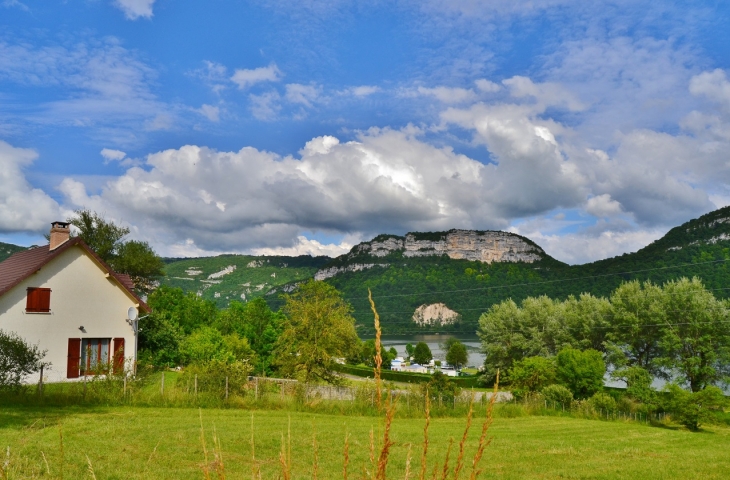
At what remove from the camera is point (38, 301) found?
25.0m

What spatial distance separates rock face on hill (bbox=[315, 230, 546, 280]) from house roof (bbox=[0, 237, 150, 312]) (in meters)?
119

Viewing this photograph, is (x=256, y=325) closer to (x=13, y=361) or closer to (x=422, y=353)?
(x=13, y=361)

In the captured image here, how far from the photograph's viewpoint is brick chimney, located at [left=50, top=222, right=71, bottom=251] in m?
26.5

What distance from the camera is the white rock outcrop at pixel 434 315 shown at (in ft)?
296

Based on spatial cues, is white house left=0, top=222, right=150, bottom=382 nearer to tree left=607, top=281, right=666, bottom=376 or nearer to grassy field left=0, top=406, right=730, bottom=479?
grassy field left=0, top=406, right=730, bottom=479

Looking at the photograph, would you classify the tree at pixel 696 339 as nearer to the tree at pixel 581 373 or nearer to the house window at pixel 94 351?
the tree at pixel 581 373

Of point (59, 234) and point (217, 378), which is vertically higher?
point (59, 234)

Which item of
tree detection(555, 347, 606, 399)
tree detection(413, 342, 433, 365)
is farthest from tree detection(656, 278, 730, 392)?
tree detection(413, 342, 433, 365)

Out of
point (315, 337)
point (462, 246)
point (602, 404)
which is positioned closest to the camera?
point (315, 337)

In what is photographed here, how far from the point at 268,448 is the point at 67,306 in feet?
57.5

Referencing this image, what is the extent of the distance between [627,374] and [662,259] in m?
40.4

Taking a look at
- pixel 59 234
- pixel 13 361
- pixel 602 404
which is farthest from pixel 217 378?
pixel 602 404

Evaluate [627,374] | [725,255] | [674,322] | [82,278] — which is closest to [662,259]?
[725,255]

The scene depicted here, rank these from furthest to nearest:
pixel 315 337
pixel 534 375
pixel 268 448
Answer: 1. pixel 534 375
2. pixel 315 337
3. pixel 268 448
